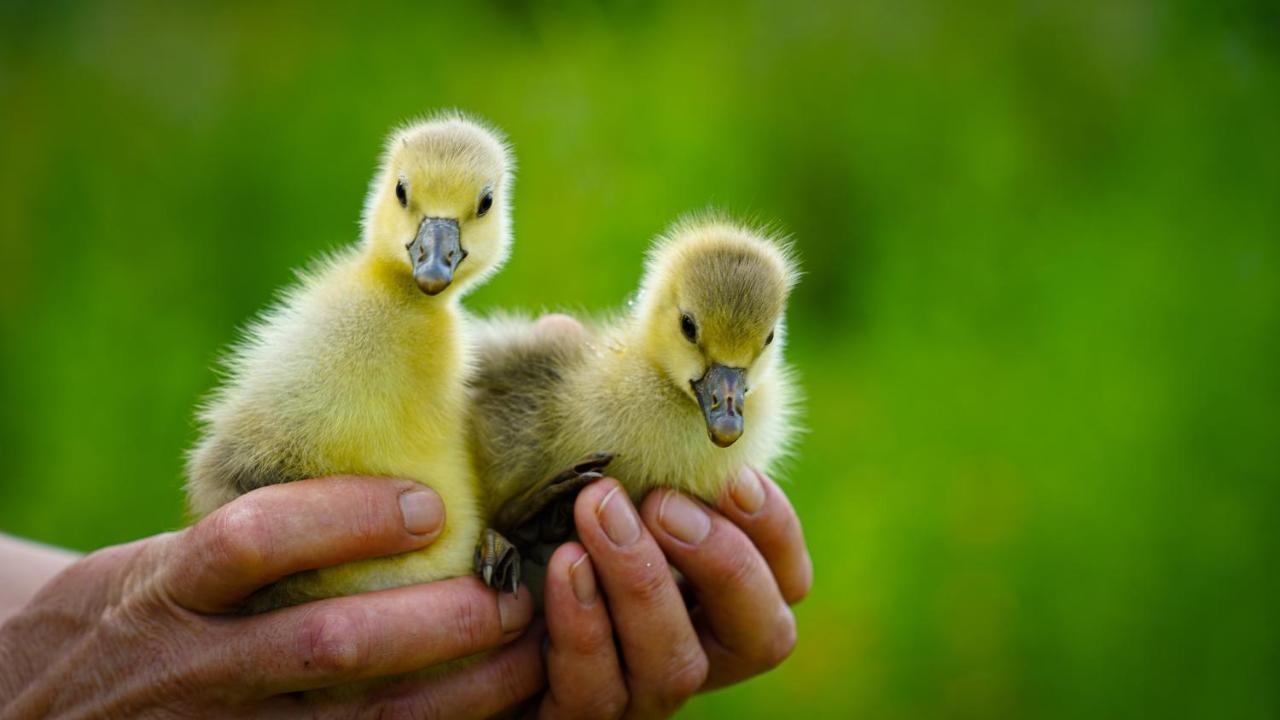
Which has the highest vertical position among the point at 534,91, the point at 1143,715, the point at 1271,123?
the point at 534,91

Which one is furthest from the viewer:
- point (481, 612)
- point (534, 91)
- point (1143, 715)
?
point (534, 91)

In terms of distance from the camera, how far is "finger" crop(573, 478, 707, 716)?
1.17 m

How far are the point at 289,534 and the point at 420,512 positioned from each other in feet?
Answer: 0.40

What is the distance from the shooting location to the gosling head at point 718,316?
3.92ft

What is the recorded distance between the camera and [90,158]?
2.68m

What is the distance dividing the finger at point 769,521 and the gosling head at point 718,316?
99mm

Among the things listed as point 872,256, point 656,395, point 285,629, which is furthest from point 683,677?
point 872,256

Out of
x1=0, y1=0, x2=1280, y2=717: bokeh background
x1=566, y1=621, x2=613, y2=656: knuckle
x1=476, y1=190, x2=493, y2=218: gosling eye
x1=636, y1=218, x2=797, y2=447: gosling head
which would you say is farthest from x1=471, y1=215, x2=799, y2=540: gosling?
x1=0, y1=0, x2=1280, y2=717: bokeh background

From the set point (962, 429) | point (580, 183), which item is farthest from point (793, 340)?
point (580, 183)

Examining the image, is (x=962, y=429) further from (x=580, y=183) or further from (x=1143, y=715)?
(x=580, y=183)

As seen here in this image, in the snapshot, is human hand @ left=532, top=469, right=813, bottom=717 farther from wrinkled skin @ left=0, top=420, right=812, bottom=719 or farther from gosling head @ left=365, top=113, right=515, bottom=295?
gosling head @ left=365, top=113, right=515, bottom=295

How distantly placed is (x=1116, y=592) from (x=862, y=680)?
53 cm

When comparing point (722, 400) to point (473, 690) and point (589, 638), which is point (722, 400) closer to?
point (589, 638)

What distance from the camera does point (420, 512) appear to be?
1.11m
